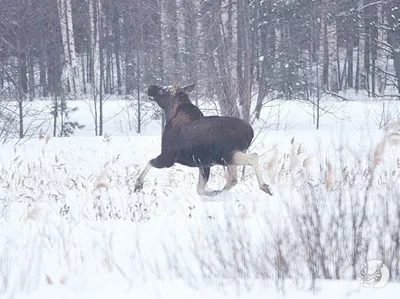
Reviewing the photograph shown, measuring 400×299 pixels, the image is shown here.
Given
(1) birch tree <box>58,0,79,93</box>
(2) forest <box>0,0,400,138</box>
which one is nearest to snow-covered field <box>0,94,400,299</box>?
(2) forest <box>0,0,400,138</box>

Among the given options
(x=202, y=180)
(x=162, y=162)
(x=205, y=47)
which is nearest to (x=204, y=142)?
(x=202, y=180)

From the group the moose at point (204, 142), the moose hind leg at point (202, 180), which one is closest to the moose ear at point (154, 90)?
the moose at point (204, 142)

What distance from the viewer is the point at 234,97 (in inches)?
533

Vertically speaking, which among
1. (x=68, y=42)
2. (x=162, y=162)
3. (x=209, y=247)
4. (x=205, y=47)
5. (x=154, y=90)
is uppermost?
(x=68, y=42)

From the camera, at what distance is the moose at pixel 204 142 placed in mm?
8430

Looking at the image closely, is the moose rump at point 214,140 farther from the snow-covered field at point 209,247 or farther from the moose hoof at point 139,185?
the snow-covered field at point 209,247

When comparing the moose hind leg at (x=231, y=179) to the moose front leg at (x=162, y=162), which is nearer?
the moose front leg at (x=162, y=162)

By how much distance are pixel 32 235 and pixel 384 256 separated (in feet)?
9.95

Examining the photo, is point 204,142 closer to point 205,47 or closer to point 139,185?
point 139,185

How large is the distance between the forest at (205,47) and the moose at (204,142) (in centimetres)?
458

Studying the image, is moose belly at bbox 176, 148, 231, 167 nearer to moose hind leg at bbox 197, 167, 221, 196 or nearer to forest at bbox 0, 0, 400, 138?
moose hind leg at bbox 197, 167, 221, 196

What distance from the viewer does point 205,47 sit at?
20.4 m

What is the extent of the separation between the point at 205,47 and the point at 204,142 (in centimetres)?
1218

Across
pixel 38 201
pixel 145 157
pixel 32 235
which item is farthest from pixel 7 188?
pixel 145 157
